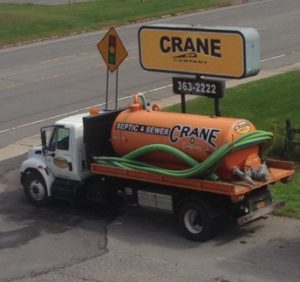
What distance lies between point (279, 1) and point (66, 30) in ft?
46.3

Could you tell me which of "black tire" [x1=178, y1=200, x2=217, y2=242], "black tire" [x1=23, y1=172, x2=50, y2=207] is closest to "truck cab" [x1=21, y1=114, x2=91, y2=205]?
"black tire" [x1=23, y1=172, x2=50, y2=207]

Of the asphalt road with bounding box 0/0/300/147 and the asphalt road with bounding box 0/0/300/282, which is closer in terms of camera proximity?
the asphalt road with bounding box 0/0/300/282

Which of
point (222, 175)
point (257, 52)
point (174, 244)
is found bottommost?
point (174, 244)

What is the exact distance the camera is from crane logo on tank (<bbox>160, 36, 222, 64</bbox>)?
15273 millimetres

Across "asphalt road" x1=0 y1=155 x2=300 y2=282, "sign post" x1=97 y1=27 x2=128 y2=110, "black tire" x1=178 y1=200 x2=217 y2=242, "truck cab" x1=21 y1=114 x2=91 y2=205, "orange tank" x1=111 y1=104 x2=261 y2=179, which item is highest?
"sign post" x1=97 y1=27 x2=128 y2=110

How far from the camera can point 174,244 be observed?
1352 centimetres

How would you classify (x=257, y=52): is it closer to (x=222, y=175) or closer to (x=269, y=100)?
(x=222, y=175)

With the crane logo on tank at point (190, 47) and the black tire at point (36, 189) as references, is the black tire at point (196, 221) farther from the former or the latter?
the black tire at point (36, 189)

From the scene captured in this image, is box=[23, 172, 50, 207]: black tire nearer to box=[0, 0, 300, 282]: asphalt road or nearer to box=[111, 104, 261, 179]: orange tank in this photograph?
box=[0, 0, 300, 282]: asphalt road

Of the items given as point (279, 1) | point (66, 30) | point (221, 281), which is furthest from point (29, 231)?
point (279, 1)

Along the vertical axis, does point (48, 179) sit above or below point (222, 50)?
below

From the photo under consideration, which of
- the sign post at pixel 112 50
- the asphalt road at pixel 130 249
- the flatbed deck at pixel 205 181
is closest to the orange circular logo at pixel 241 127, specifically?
the flatbed deck at pixel 205 181

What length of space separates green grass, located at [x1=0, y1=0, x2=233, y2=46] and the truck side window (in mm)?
24683

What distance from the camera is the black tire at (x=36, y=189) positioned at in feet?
52.1
